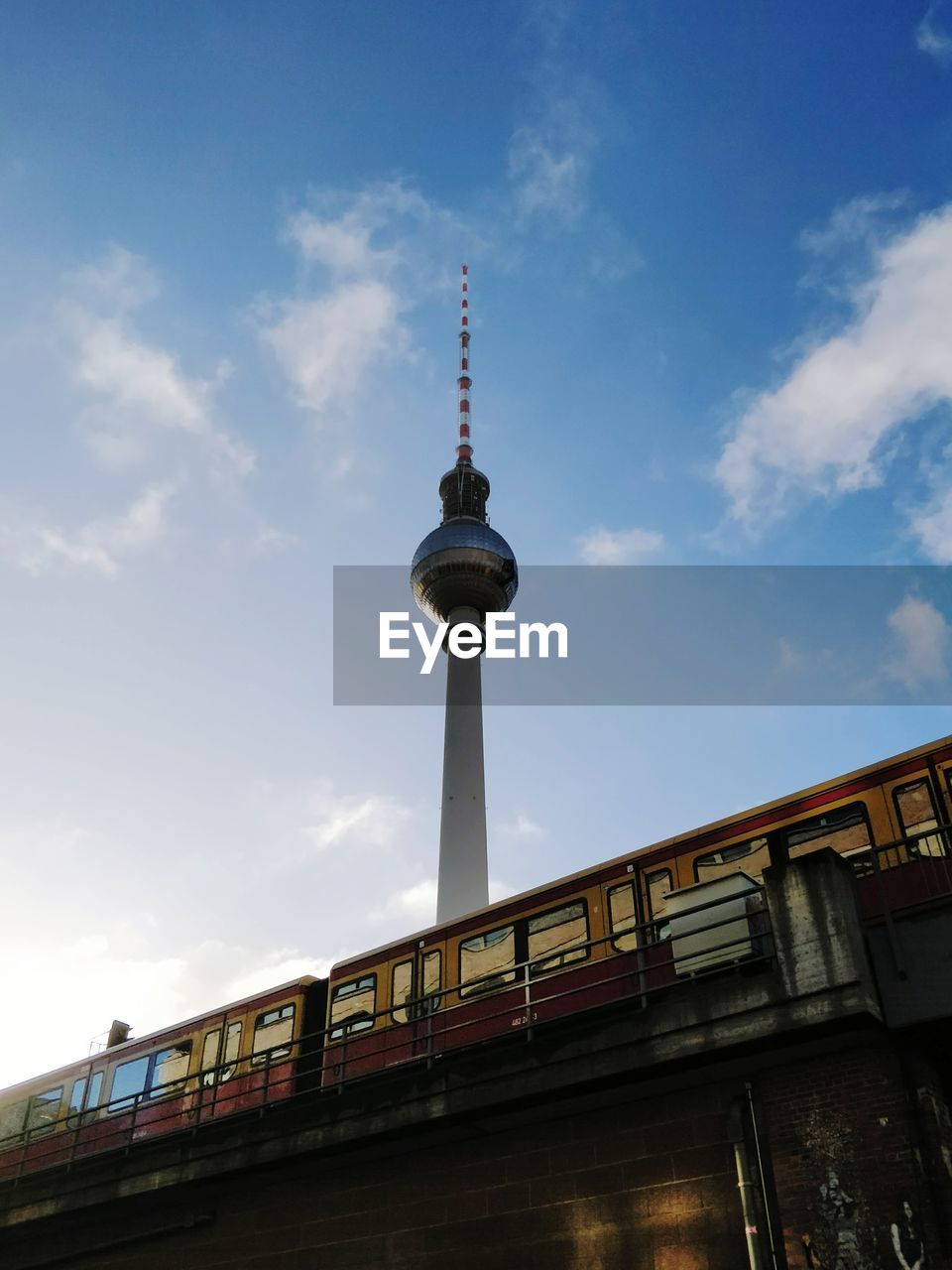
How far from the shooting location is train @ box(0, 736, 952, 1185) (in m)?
13.1

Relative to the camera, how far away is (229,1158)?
15625 millimetres

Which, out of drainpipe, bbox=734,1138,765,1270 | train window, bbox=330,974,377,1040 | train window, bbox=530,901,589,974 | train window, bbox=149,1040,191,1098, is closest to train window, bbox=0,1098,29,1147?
train window, bbox=149,1040,191,1098

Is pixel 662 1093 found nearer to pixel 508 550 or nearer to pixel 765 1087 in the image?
pixel 765 1087

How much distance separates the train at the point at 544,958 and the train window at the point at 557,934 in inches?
0.9

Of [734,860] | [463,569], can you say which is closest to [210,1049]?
[734,860]

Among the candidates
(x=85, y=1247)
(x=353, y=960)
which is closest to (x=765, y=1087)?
(x=353, y=960)

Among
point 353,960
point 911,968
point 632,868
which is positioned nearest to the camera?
point 911,968

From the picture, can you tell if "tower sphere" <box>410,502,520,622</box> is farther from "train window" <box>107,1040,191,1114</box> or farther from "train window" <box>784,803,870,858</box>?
"train window" <box>784,803,870,858</box>

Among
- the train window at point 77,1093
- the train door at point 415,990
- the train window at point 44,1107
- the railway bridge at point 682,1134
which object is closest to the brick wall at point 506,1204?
the railway bridge at point 682,1134

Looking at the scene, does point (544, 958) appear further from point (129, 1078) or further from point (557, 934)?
point (129, 1078)

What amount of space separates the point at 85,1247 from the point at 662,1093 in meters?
11.0

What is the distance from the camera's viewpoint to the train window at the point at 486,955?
17016mm

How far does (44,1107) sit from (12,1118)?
1.21 meters

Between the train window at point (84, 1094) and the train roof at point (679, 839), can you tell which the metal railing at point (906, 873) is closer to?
the train roof at point (679, 839)
